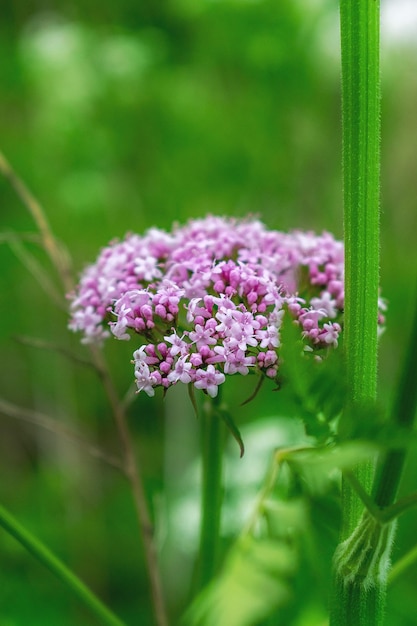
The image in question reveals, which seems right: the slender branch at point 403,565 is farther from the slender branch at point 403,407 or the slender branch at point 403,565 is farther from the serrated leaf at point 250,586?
the serrated leaf at point 250,586

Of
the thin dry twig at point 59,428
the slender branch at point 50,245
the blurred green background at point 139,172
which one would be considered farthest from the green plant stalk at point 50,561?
the blurred green background at point 139,172

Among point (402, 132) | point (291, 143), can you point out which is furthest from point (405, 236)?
point (291, 143)

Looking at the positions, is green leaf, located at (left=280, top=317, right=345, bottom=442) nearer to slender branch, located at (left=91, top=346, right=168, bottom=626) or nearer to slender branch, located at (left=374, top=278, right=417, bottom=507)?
slender branch, located at (left=374, top=278, right=417, bottom=507)

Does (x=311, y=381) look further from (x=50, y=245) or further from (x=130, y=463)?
(x=50, y=245)

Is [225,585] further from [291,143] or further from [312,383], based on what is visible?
[291,143]

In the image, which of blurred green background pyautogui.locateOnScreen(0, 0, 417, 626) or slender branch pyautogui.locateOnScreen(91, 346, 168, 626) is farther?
blurred green background pyautogui.locateOnScreen(0, 0, 417, 626)

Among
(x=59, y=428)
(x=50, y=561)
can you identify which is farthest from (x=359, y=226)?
(x=59, y=428)

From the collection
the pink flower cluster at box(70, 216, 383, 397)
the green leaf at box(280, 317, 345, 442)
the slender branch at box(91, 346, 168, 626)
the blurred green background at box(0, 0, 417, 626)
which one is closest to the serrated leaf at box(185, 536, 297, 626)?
the green leaf at box(280, 317, 345, 442)
